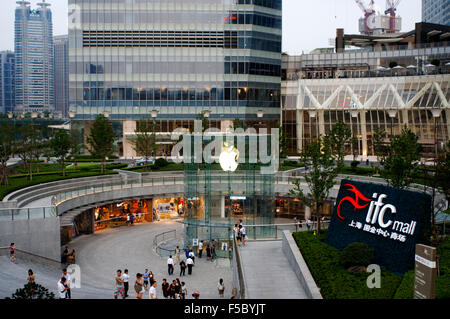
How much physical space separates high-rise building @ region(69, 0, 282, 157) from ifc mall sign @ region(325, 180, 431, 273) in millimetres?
48766

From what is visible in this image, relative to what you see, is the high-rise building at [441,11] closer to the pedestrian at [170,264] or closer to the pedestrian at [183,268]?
the pedestrian at [183,268]

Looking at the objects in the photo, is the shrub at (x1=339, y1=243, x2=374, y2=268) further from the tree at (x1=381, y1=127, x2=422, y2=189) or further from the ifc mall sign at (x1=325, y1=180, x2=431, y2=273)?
the tree at (x1=381, y1=127, x2=422, y2=189)

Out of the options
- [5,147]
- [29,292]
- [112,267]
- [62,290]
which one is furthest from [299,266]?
[5,147]

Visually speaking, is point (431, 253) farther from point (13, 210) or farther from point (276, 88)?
point (276, 88)

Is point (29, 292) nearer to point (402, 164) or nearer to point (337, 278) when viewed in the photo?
point (337, 278)

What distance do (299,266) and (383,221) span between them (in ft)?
13.4

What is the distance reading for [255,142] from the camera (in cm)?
3191

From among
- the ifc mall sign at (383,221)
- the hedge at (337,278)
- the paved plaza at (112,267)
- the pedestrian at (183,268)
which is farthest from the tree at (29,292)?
the ifc mall sign at (383,221)

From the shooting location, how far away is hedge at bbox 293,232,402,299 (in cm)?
1484

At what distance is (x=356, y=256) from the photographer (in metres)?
17.5
